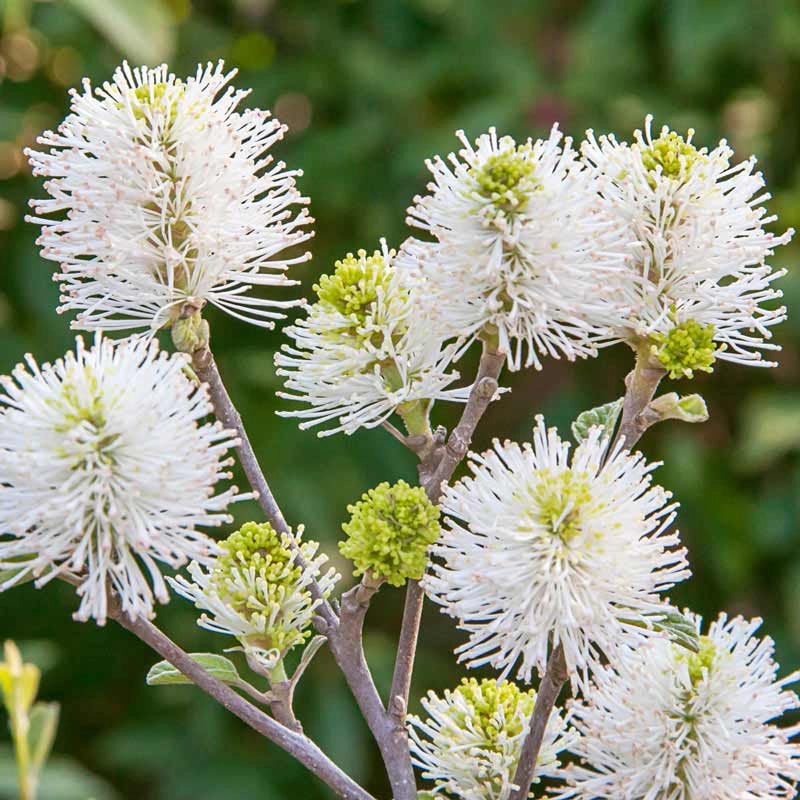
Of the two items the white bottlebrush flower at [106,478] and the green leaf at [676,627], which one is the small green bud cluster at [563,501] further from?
the white bottlebrush flower at [106,478]

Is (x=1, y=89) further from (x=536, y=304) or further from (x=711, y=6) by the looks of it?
(x=536, y=304)

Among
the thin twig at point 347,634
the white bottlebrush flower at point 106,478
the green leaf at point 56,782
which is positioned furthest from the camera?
the green leaf at point 56,782

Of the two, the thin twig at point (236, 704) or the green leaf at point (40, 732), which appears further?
the thin twig at point (236, 704)

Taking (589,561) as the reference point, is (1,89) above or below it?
above

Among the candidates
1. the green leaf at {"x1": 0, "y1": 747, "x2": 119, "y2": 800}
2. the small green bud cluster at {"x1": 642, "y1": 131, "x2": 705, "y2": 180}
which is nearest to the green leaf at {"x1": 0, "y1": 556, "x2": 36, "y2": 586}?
the small green bud cluster at {"x1": 642, "y1": 131, "x2": 705, "y2": 180}

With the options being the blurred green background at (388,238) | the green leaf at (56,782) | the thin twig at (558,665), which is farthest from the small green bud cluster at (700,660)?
the blurred green background at (388,238)

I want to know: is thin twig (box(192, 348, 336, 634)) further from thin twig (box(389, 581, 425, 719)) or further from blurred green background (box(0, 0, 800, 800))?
blurred green background (box(0, 0, 800, 800))

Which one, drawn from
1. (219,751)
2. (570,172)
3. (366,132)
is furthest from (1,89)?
(570,172)

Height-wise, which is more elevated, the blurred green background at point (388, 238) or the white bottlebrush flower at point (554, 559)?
the blurred green background at point (388, 238)

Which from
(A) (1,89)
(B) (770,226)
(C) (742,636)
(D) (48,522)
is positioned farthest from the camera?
(A) (1,89)
